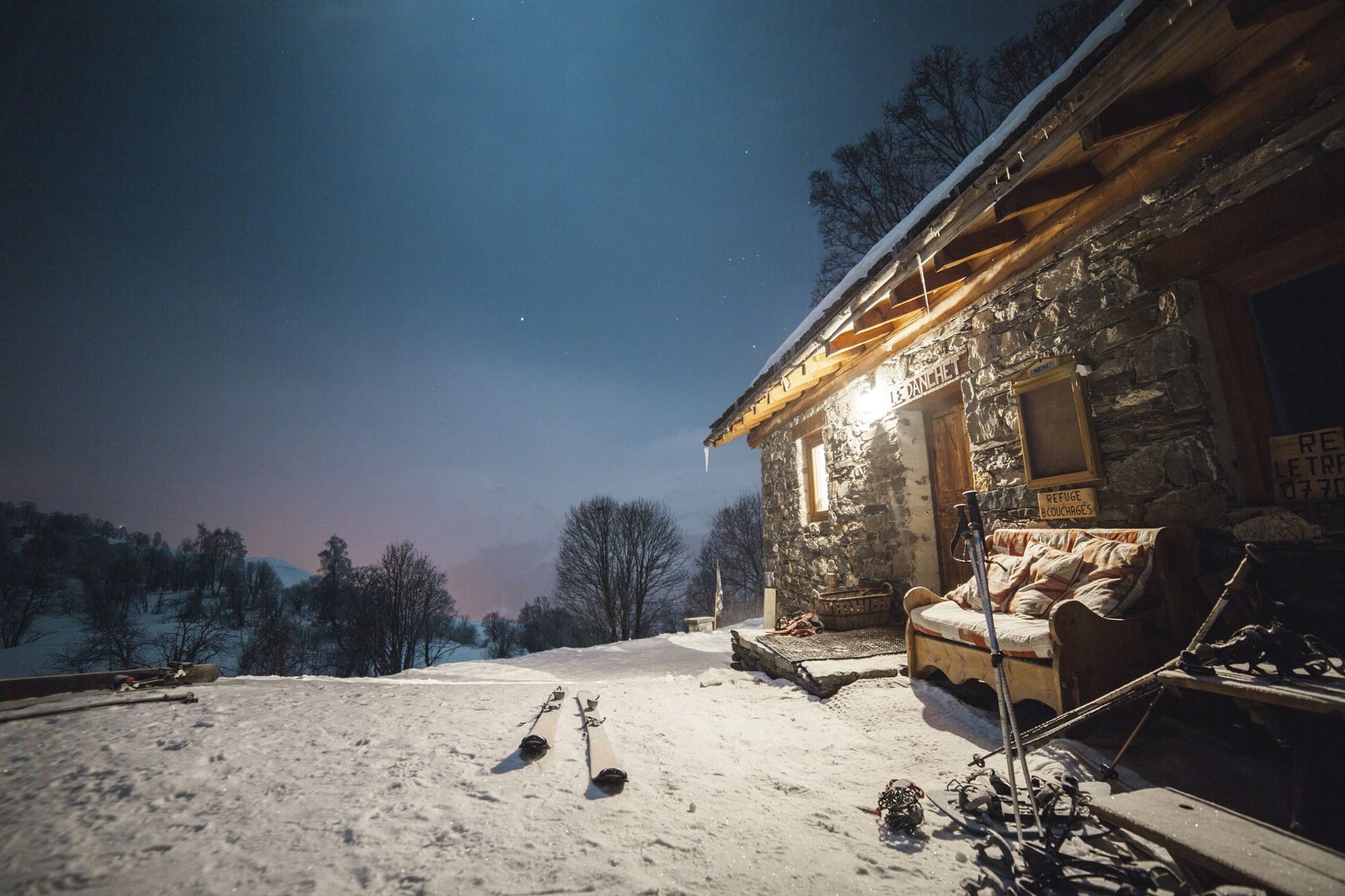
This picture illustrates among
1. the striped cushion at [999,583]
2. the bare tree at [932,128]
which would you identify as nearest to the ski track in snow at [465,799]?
the striped cushion at [999,583]

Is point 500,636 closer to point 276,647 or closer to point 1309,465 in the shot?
point 276,647

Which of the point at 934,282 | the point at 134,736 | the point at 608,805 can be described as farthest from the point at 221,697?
the point at 934,282

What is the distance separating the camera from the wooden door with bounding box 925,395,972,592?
17.9ft

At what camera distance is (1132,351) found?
3.33m

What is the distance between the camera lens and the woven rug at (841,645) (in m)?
4.69

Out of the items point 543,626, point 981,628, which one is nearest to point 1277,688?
point 981,628

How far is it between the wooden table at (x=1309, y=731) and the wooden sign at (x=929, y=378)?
11.2ft

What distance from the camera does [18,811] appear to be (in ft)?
7.04

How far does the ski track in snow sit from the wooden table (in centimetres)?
115

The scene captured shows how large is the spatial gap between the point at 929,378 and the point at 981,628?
9.88ft

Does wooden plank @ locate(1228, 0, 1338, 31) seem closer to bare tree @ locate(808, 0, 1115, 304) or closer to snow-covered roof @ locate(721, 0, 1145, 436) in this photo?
snow-covered roof @ locate(721, 0, 1145, 436)

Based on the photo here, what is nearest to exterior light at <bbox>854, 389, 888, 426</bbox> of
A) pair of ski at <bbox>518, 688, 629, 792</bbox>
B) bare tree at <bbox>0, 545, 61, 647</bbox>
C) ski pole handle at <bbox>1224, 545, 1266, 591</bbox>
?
ski pole handle at <bbox>1224, 545, 1266, 591</bbox>

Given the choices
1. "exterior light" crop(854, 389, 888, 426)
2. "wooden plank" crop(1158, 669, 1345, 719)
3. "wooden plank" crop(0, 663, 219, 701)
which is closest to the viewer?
"wooden plank" crop(1158, 669, 1345, 719)

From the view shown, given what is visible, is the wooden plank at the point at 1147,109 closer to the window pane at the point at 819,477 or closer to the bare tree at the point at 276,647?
the window pane at the point at 819,477
